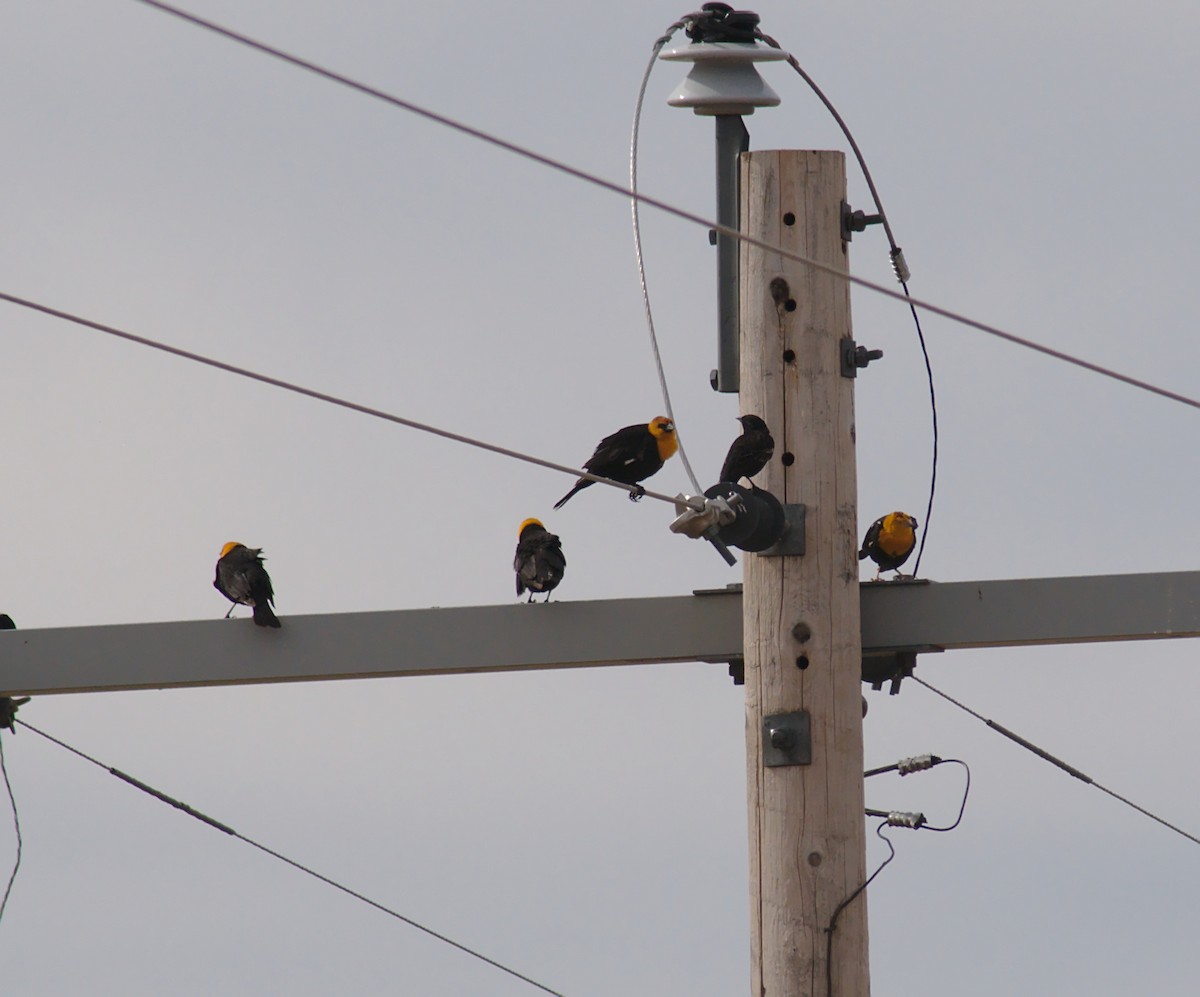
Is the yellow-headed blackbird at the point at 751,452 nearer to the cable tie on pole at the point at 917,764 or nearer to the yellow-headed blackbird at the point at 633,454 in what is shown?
the cable tie on pole at the point at 917,764

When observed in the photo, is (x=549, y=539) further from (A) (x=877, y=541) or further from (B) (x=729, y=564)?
(B) (x=729, y=564)

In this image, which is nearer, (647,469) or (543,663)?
(543,663)

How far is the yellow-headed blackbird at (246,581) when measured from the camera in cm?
827

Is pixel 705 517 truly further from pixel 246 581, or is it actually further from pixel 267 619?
pixel 246 581

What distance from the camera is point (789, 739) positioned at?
7254 mm

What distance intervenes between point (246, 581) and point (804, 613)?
322cm

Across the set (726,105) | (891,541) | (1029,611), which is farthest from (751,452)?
(891,541)

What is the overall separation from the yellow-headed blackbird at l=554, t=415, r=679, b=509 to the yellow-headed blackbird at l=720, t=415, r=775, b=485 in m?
3.22

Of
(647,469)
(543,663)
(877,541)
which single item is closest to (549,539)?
(647,469)

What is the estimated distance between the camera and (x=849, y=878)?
727 cm

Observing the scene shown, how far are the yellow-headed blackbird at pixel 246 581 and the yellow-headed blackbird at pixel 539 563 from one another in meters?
1.19

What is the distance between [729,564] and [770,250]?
1.03m

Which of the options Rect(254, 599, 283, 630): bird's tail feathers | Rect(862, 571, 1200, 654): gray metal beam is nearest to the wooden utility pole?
Rect(862, 571, 1200, 654): gray metal beam

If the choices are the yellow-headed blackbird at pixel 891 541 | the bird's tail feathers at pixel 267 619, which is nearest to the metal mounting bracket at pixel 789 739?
the bird's tail feathers at pixel 267 619
